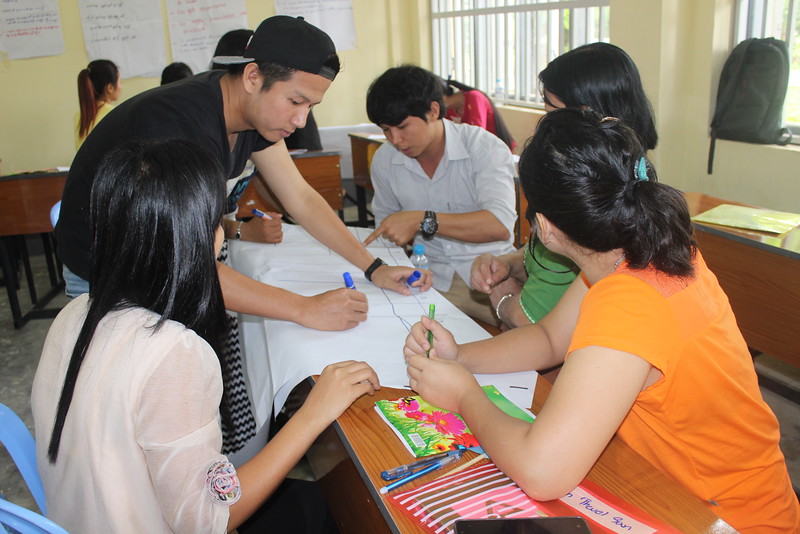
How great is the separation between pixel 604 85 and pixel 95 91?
363cm

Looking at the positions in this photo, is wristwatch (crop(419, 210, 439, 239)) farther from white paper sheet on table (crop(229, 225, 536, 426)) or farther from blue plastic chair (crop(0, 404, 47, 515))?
blue plastic chair (crop(0, 404, 47, 515))

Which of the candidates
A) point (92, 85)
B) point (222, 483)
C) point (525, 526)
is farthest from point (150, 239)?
point (92, 85)

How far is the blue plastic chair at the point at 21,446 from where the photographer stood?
1.04m

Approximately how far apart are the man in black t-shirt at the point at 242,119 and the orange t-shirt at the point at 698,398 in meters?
0.69

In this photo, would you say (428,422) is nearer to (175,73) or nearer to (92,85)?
(175,73)

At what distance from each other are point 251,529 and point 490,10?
473 cm

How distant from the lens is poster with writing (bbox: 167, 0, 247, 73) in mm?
5391

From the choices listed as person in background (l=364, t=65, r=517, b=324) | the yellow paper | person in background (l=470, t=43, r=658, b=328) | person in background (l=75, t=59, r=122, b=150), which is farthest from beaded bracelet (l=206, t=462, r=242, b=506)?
person in background (l=75, t=59, r=122, b=150)

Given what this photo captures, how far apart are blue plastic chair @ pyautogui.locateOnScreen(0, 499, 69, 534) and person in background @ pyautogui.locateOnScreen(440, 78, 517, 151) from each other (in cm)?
360

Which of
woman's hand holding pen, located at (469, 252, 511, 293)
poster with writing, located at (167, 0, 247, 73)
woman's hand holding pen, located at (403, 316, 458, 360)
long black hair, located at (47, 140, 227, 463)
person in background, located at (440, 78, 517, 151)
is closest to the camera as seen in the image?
long black hair, located at (47, 140, 227, 463)

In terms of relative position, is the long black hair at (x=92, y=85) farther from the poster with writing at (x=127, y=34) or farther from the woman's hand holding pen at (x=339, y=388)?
the woman's hand holding pen at (x=339, y=388)

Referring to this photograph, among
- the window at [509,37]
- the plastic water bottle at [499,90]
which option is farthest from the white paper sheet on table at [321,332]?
the plastic water bottle at [499,90]

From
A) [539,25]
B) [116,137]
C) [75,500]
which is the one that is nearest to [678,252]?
[75,500]

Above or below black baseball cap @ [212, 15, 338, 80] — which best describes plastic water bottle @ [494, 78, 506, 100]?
below
